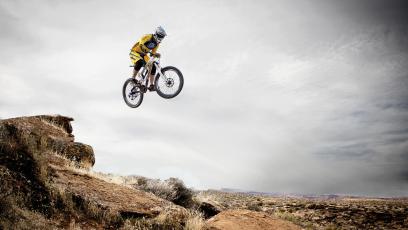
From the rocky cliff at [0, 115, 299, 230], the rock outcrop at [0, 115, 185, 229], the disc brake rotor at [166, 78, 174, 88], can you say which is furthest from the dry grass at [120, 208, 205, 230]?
the disc brake rotor at [166, 78, 174, 88]

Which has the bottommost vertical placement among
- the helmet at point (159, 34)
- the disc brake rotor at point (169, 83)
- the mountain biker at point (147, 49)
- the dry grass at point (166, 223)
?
the dry grass at point (166, 223)

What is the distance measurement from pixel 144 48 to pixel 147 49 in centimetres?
15

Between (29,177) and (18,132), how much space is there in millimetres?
2618

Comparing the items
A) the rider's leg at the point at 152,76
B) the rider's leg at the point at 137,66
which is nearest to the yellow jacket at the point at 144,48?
the rider's leg at the point at 137,66

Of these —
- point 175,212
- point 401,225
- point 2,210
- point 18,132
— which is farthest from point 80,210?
point 401,225

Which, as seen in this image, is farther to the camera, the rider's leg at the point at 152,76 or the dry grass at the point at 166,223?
the rider's leg at the point at 152,76

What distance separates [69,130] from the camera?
19438 millimetres

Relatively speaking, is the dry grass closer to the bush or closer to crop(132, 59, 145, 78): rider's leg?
the bush

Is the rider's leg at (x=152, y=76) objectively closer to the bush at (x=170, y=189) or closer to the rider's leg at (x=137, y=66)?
the rider's leg at (x=137, y=66)

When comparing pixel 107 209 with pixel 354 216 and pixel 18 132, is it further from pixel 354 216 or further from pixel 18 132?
pixel 354 216

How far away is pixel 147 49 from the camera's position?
13961 mm

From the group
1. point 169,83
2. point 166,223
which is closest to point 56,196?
point 166,223

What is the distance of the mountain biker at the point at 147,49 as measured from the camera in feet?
44.5

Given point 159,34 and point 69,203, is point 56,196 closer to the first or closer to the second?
point 69,203
